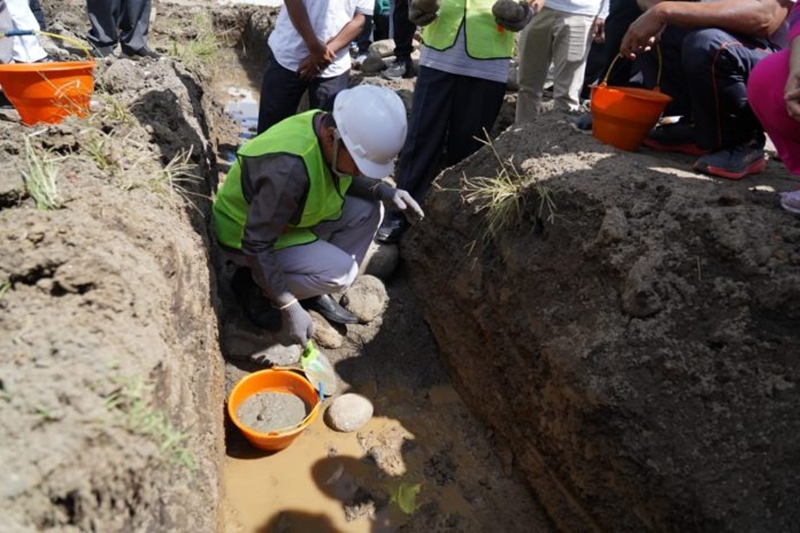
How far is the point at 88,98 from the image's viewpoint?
2650mm

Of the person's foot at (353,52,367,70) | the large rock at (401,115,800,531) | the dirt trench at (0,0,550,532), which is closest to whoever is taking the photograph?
the dirt trench at (0,0,550,532)

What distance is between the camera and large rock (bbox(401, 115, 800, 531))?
1.67 m

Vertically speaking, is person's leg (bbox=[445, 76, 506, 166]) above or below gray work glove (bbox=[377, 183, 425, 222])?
above

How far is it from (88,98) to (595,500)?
2.91 m

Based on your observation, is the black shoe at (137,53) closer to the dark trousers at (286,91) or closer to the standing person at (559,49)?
the dark trousers at (286,91)

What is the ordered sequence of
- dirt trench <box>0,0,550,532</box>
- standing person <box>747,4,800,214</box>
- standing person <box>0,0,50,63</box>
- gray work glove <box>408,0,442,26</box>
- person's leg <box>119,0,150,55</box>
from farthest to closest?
person's leg <box>119,0,150,55</box>, standing person <box>0,0,50,63</box>, gray work glove <box>408,0,442,26</box>, standing person <box>747,4,800,214</box>, dirt trench <box>0,0,550,532</box>

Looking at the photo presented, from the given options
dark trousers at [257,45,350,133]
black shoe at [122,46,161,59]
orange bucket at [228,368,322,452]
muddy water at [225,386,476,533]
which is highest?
dark trousers at [257,45,350,133]

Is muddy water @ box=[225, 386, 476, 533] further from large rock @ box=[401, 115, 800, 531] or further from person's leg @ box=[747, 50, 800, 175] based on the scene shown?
person's leg @ box=[747, 50, 800, 175]

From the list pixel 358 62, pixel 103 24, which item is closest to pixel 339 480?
pixel 103 24

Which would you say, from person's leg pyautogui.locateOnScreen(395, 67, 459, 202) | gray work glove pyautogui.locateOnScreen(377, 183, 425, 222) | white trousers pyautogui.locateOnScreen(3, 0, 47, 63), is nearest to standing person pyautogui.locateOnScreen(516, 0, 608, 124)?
person's leg pyautogui.locateOnScreen(395, 67, 459, 202)

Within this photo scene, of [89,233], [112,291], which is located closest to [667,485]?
[112,291]

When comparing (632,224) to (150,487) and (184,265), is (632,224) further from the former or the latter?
(150,487)

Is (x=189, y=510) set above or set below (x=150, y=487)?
below

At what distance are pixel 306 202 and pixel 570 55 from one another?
2.01m
